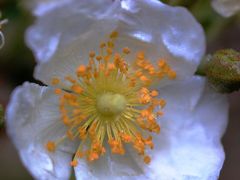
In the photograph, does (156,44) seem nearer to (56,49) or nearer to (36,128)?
A: (56,49)

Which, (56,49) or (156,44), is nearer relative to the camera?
(56,49)

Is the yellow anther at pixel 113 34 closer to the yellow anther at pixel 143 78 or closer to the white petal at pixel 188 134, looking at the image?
the yellow anther at pixel 143 78

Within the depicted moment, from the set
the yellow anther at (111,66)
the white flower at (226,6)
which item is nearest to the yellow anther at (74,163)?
the yellow anther at (111,66)

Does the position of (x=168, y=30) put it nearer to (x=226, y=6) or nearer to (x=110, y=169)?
(x=226, y=6)

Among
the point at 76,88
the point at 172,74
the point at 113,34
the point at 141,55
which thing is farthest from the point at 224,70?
the point at 76,88

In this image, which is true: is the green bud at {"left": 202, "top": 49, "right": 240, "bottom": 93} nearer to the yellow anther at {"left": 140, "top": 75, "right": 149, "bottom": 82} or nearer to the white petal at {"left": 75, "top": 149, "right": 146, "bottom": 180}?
the yellow anther at {"left": 140, "top": 75, "right": 149, "bottom": 82}

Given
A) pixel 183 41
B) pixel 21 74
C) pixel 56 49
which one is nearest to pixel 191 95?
pixel 183 41

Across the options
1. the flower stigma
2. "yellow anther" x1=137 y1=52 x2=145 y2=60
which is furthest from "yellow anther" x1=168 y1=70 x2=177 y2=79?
"yellow anther" x1=137 y1=52 x2=145 y2=60
